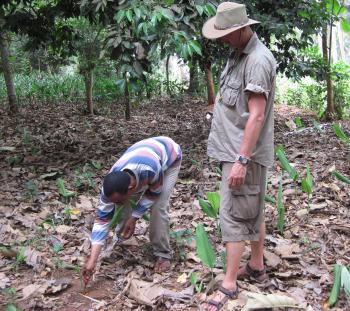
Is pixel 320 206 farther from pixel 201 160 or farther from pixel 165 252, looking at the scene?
pixel 201 160

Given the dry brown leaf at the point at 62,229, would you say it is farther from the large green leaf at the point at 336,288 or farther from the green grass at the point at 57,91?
the green grass at the point at 57,91

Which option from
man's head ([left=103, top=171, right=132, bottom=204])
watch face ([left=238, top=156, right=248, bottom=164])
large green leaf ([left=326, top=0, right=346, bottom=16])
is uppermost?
large green leaf ([left=326, top=0, right=346, bottom=16])

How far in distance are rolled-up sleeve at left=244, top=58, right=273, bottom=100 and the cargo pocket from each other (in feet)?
1.83

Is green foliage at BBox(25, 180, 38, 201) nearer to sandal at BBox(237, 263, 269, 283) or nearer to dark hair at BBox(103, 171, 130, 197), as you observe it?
dark hair at BBox(103, 171, 130, 197)

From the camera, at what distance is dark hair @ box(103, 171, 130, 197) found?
278cm

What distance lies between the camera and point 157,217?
331 cm

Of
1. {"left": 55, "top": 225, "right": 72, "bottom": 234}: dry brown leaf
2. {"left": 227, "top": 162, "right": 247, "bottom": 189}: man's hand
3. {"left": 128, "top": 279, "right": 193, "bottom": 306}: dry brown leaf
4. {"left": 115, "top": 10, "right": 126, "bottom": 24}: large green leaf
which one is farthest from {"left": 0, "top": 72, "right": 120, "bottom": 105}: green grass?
{"left": 227, "top": 162, "right": 247, "bottom": 189}: man's hand

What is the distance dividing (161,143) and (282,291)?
1313 millimetres

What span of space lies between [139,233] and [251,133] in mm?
1765

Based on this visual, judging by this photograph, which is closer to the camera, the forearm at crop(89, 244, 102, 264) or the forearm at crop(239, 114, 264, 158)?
the forearm at crop(239, 114, 264, 158)

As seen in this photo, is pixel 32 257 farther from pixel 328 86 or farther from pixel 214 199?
pixel 328 86

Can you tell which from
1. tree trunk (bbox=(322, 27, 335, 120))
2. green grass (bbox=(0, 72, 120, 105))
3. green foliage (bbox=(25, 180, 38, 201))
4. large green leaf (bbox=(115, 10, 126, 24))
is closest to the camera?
large green leaf (bbox=(115, 10, 126, 24))

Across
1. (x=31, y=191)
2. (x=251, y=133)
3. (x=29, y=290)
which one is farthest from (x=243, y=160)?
(x=31, y=191)

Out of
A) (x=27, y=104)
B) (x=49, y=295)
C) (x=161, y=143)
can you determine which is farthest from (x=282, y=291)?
(x=27, y=104)
